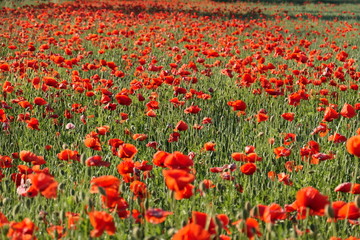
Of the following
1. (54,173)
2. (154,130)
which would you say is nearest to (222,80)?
(154,130)

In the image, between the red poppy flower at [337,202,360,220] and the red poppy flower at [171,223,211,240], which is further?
the red poppy flower at [337,202,360,220]

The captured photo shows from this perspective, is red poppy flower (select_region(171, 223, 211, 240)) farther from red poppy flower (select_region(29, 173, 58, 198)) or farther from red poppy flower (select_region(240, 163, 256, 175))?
red poppy flower (select_region(240, 163, 256, 175))

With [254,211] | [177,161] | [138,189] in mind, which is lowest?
[138,189]

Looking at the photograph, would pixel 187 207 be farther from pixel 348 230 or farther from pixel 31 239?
pixel 31 239

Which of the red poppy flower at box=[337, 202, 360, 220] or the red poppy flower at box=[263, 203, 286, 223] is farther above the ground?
the red poppy flower at box=[337, 202, 360, 220]

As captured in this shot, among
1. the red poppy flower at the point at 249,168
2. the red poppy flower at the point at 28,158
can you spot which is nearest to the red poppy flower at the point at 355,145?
the red poppy flower at the point at 249,168

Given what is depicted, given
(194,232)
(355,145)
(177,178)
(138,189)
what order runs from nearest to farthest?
1. (194,232)
2. (177,178)
3. (355,145)
4. (138,189)

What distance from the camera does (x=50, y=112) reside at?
3979 mm

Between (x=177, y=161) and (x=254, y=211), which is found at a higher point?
(x=177, y=161)

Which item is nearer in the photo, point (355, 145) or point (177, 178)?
point (177, 178)

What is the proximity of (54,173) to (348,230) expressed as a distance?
164 cm

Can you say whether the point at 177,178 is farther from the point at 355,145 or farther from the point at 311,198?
the point at 355,145

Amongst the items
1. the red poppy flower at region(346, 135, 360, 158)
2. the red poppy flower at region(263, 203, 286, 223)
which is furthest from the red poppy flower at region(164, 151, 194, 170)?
the red poppy flower at region(346, 135, 360, 158)

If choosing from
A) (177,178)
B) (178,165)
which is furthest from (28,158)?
(177,178)
